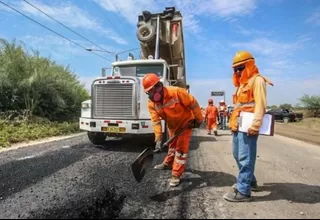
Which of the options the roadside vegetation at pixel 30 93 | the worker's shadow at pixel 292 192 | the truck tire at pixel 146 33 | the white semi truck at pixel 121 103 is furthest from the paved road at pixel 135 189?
the roadside vegetation at pixel 30 93

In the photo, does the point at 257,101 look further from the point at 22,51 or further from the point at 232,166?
the point at 22,51

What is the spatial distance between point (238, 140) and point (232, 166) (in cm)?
240

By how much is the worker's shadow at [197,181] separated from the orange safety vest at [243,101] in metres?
1.15

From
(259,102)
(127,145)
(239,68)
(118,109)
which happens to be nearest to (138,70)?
(118,109)

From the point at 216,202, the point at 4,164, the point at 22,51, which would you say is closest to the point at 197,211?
the point at 216,202

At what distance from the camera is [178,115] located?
17.8ft

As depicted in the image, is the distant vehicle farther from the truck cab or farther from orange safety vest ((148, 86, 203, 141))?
orange safety vest ((148, 86, 203, 141))

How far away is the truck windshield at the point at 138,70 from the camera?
9.84 m

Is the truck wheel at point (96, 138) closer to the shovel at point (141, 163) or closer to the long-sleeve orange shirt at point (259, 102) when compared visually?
the shovel at point (141, 163)

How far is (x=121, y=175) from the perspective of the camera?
5707 mm

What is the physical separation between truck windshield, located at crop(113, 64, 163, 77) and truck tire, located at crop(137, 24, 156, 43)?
5.47 ft

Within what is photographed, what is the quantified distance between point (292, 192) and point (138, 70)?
20.4 feet

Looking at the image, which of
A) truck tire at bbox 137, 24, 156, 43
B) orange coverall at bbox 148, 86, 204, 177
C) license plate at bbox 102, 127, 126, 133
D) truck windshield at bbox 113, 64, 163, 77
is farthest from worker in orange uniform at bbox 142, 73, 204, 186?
truck tire at bbox 137, 24, 156, 43

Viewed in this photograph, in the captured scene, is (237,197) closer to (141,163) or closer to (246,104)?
(246,104)
